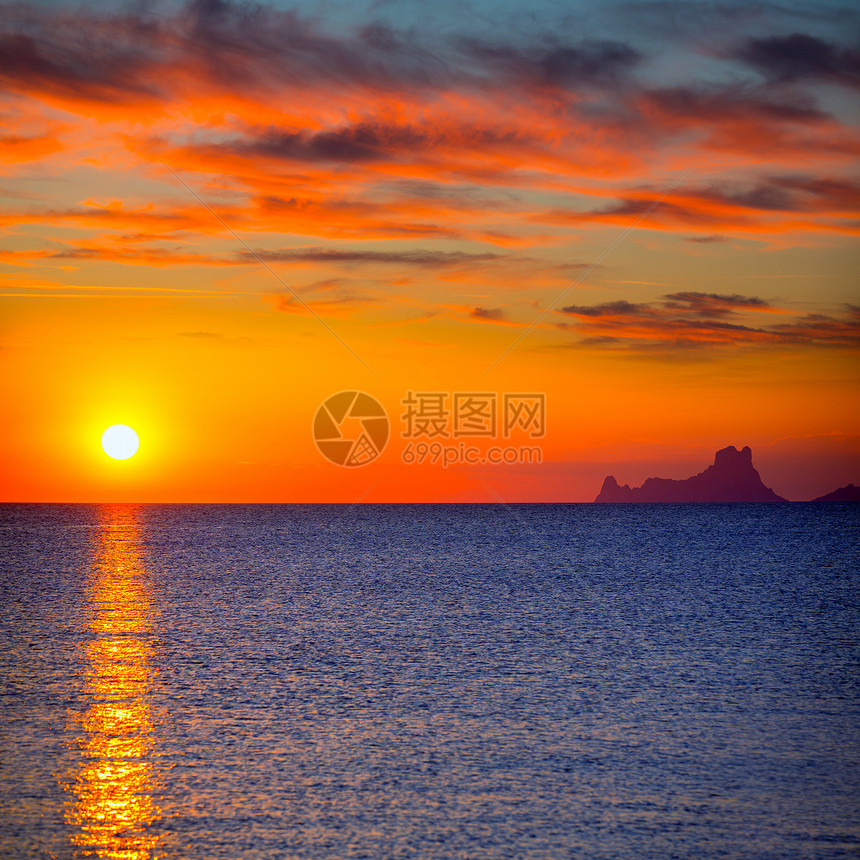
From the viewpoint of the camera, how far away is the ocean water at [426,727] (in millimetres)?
13055

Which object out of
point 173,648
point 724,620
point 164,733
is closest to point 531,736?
point 164,733

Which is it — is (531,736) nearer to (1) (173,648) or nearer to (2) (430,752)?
(2) (430,752)

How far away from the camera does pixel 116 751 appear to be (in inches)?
659

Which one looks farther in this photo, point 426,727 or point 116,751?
point 426,727

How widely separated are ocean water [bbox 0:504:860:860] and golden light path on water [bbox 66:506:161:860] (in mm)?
66

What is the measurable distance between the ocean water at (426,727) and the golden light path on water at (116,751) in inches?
2.6

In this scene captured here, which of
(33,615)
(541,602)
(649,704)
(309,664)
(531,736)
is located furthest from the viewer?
(541,602)

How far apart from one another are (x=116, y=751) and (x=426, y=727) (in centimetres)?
620

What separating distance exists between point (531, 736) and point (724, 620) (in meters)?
22.4

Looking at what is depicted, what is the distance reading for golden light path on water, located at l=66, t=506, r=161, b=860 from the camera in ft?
41.7

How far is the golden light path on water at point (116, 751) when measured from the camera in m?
12.7

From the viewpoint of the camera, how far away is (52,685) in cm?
2259

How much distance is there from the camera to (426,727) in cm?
1881

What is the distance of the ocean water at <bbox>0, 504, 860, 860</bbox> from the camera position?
13055 millimetres
